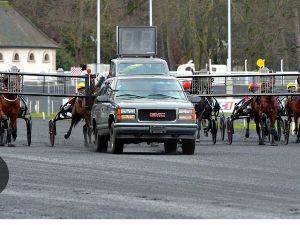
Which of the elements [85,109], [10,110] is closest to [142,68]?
[85,109]

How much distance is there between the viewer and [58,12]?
3757 inches

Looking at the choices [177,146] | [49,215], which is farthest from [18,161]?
[49,215]

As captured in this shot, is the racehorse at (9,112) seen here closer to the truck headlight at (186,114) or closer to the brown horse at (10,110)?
the brown horse at (10,110)

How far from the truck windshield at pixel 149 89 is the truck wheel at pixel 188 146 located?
1052mm

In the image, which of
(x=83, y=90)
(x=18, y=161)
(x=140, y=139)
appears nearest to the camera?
(x=18, y=161)

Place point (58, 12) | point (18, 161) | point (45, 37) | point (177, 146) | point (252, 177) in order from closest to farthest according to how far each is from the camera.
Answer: point (252, 177), point (18, 161), point (177, 146), point (58, 12), point (45, 37)

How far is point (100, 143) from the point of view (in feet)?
96.0

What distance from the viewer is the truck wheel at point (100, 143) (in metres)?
29.1

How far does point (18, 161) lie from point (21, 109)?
26.6ft

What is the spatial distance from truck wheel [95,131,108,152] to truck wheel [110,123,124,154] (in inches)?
54.1

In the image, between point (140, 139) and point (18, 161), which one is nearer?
point (18, 161)

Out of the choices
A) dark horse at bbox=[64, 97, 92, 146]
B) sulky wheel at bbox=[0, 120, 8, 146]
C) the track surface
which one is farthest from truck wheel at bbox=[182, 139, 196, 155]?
Result: sulky wheel at bbox=[0, 120, 8, 146]

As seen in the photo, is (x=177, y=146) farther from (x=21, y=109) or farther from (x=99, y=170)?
(x=99, y=170)

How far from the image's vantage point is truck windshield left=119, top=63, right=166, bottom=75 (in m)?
32.2
